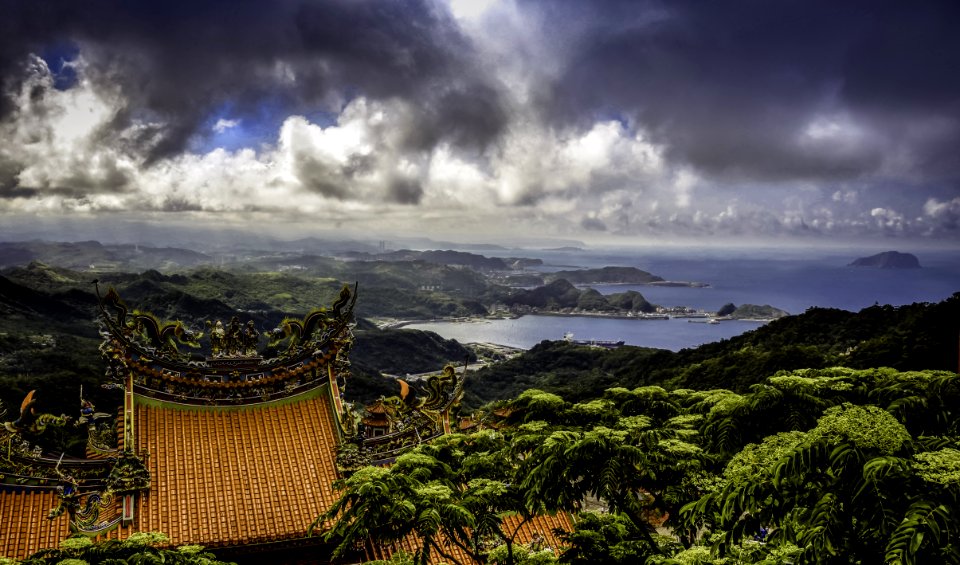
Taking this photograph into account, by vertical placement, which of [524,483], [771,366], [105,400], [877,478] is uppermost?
[877,478]

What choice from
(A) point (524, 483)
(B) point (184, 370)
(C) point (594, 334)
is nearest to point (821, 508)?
(A) point (524, 483)

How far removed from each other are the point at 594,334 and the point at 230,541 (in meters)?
170

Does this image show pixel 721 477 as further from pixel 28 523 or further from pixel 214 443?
pixel 28 523

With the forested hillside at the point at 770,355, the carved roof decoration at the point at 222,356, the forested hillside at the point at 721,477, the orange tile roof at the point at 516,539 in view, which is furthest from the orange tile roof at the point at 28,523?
the forested hillside at the point at 770,355

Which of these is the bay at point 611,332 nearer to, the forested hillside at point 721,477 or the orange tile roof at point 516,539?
the orange tile roof at point 516,539

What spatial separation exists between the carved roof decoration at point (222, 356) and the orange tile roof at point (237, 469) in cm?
31

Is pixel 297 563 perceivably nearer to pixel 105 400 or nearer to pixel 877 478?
pixel 877 478

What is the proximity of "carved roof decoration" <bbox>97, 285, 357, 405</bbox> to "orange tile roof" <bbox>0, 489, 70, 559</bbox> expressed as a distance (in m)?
2.19

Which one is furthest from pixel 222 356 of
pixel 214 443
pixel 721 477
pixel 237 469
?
pixel 721 477

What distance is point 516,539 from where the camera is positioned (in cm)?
1027

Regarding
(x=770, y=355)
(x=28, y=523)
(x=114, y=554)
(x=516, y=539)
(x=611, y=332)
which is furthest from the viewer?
(x=611, y=332)

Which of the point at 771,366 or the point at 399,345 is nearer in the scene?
the point at 771,366

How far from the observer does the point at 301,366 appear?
11953 millimetres

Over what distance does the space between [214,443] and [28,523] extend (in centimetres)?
282
